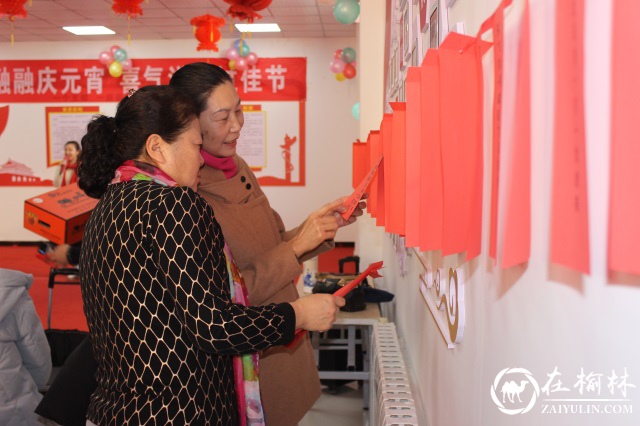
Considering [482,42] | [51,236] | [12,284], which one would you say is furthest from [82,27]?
[482,42]

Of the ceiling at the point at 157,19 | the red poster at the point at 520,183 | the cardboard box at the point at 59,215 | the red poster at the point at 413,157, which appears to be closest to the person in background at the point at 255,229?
the red poster at the point at 413,157

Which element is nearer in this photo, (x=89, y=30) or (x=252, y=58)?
(x=89, y=30)

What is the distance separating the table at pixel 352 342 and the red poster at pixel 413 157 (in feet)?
6.53

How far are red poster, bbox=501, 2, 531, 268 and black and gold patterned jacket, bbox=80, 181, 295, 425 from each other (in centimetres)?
68

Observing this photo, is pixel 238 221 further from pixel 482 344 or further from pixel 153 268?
pixel 482 344

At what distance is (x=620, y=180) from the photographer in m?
0.35

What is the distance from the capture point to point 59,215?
3.88m

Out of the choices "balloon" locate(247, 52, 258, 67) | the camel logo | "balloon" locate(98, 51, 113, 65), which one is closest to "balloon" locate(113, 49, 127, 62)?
"balloon" locate(98, 51, 113, 65)

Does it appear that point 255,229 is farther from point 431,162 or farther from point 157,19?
point 157,19

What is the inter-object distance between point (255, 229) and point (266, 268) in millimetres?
160

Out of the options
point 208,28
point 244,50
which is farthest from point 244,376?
point 244,50

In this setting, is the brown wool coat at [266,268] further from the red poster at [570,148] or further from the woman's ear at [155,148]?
the red poster at [570,148]

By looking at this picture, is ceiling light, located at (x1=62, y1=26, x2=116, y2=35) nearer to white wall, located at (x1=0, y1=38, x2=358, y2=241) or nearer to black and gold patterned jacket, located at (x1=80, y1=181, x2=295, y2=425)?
white wall, located at (x1=0, y1=38, x2=358, y2=241)

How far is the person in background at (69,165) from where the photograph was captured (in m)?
8.45
